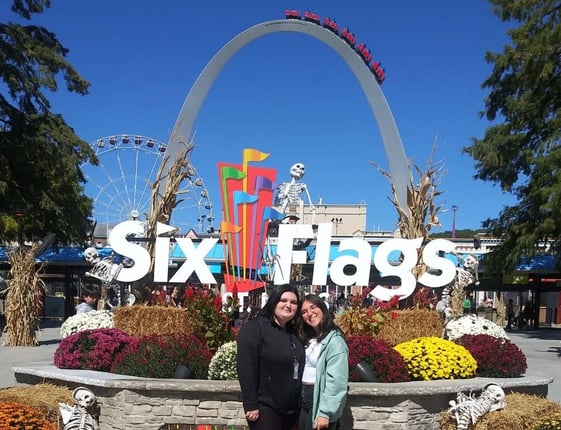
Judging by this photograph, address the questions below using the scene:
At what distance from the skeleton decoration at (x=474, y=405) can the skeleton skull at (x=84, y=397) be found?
4047mm

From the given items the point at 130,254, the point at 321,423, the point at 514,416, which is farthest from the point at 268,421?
the point at 130,254

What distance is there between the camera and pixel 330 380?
4.98 meters

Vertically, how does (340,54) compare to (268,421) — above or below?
above

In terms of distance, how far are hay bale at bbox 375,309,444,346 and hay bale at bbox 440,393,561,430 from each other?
297cm

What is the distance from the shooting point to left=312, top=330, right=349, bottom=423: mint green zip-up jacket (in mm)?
4938

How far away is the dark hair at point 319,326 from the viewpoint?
17.1 ft

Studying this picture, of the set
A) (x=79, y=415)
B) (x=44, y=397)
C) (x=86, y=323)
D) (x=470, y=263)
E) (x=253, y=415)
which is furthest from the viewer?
(x=470, y=263)

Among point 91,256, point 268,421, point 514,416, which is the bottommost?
point 514,416

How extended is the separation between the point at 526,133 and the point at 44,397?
22304mm

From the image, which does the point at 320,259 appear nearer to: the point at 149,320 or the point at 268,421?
the point at 149,320

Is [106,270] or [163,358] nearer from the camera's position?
[163,358]

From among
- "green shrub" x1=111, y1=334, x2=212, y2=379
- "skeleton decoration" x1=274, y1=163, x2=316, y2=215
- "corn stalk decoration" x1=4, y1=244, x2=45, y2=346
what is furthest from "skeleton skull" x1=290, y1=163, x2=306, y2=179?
"green shrub" x1=111, y1=334, x2=212, y2=379

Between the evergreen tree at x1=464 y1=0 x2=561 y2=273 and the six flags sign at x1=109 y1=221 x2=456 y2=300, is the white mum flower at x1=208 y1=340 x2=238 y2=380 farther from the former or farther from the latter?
the evergreen tree at x1=464 y1=0 x2=561 y2=273

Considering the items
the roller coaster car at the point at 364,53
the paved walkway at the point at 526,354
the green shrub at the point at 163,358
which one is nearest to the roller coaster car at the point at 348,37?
the roller coaster car at the point at 364,53
